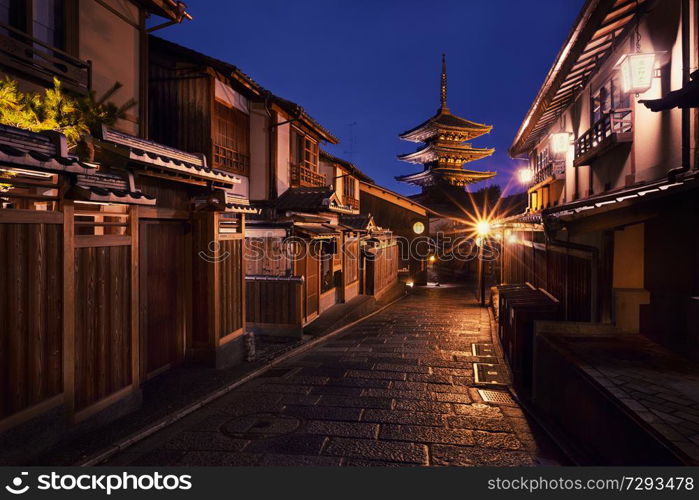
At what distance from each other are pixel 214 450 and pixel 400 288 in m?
24.7

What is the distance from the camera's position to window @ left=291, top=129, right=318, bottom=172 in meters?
18.1

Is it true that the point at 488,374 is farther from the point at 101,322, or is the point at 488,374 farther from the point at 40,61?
the point at 40,61

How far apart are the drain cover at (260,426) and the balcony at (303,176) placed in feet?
40.7

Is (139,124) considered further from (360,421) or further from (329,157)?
(329,157)

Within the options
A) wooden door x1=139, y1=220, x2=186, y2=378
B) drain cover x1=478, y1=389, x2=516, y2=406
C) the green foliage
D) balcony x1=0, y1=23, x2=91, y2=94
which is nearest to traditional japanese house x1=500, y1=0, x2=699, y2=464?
drain cover x1=478, y1=389, x2=516, y2=406

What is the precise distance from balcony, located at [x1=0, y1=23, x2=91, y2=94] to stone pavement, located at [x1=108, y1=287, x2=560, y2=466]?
22.2ft

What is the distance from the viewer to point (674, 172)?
7.31 m

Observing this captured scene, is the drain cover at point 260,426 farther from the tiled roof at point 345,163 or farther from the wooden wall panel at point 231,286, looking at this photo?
the tiled roof at point 345,163

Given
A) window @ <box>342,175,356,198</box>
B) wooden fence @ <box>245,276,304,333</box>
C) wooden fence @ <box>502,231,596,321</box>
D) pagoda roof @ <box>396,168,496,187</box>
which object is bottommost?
wooden fence @ <box>245,276,304,333</box>

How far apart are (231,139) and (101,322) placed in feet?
31.6

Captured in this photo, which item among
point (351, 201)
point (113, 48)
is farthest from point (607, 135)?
point (351, 201)

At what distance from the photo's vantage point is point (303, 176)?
61.9ft

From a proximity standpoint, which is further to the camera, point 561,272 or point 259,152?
point 259,152

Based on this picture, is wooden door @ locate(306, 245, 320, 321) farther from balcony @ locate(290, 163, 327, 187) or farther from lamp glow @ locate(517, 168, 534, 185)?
lamp glow @ locate(517, 168, 534, 185)
